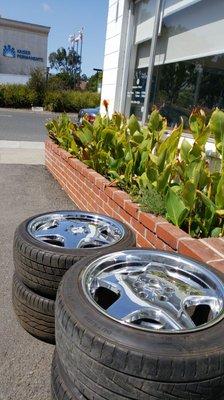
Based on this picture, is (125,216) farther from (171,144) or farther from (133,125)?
(133,125)

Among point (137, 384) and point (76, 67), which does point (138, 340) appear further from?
point (76, 67)

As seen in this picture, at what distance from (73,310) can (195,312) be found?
727 millimetres

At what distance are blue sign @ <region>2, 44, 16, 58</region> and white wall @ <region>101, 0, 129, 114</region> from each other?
5229 cm

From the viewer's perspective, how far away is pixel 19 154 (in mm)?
9883

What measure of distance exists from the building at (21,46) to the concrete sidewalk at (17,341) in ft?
173

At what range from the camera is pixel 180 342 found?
1.44 m

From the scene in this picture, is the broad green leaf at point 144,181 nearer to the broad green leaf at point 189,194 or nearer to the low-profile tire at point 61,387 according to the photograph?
the broad green leaf at point 189,194

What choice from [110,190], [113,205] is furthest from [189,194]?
[110,190]

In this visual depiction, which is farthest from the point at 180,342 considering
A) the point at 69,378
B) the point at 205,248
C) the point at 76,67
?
the point at 76,67

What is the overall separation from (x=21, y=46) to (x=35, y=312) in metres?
59.1

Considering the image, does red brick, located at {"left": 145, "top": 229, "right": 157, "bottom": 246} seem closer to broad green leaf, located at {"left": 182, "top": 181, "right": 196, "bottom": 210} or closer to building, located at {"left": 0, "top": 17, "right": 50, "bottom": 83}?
broad green leaf, located at {"left": 182, "top": 181, "right": 196, "bottom": 210}

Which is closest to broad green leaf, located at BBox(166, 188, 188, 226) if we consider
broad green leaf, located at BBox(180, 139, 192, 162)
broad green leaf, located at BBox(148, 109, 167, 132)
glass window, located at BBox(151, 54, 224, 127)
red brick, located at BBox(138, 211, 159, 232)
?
red brick, located at BBox(138, 211, 159, 232)

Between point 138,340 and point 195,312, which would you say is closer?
point 138,340

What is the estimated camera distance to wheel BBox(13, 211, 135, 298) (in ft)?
7.60
